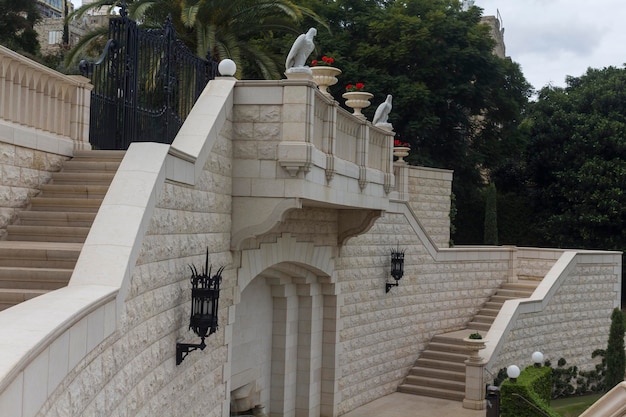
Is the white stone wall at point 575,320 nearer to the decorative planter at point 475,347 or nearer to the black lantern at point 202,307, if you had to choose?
the decorative planter at point 475,347

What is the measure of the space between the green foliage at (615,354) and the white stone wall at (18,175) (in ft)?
60.7

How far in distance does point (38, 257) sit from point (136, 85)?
14.5 ft

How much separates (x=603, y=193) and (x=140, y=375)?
2864cm

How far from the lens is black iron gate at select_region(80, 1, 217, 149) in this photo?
11250mm

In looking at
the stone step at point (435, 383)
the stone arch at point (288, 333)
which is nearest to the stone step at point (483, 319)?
the stone step at point (435, 383)

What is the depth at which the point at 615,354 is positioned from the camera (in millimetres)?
22859

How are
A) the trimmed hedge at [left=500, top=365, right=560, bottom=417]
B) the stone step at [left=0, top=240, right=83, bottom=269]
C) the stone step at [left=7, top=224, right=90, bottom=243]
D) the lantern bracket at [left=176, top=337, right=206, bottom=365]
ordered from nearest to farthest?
the stone step at [left=0, top=240, right=83, bottom=269] < the stone step at [left=7, top=224, right=90, bottom=243] < the lantern bracket at [left=176, top=337, right=206, bottom=365] < the trimmed hedge at [left=500, top=365, right=560, bottom=417]

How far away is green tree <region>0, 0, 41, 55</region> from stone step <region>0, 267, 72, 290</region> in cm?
2460

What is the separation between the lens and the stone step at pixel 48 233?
872 centimetres

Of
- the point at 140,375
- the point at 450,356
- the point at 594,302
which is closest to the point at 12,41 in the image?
the point at 450,356

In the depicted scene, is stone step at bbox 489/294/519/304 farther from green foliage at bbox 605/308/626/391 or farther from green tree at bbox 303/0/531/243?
green tree at bbox 303/0/531/243

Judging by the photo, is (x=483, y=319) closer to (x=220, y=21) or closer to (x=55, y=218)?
(x=220, y=21)

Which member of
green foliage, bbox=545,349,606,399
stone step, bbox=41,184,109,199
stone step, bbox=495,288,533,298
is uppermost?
stone step, bbox=41,184,109,199

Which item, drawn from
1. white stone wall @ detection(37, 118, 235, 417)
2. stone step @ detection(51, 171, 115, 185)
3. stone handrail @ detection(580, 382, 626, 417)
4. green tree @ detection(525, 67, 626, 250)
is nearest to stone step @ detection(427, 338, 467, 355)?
white stone wall @ detection(37, 118, 235, 417)
